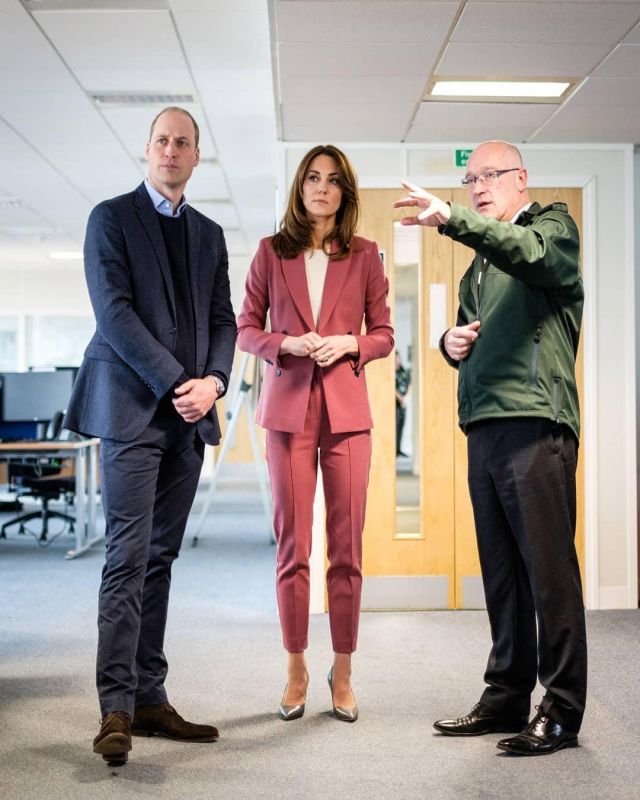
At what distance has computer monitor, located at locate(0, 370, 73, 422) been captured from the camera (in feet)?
22.0

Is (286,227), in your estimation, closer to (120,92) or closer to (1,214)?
(120,92)

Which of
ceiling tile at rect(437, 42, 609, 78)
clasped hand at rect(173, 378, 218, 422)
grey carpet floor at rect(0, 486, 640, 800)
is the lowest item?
grey carpet floor at rect(0, 486, 640, 800)

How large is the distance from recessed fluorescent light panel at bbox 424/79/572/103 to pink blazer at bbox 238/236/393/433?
1.40 meters

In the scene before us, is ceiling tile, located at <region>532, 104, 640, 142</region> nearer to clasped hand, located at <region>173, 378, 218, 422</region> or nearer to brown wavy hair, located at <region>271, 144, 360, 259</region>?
brown wavy hair, located at <region>271, 144, 360, 259</region>

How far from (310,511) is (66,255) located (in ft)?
29.7

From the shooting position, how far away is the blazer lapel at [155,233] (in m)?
2.24

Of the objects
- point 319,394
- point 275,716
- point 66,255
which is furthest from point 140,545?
point 66,255

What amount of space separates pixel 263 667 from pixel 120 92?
11.1 feet

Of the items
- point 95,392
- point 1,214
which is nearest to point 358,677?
point 95,392

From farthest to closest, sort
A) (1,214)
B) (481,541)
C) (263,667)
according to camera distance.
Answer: (1,214), (263,667), (481,541)

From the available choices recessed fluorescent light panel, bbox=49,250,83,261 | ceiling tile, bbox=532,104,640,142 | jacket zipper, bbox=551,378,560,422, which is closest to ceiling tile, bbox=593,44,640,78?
ceiling tile, bbox=532,104,640,142

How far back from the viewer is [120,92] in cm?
498

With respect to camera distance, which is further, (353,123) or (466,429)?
(353,123)

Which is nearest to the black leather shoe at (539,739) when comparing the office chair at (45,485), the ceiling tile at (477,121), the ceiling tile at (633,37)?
the ceiling tile at (633,37)
